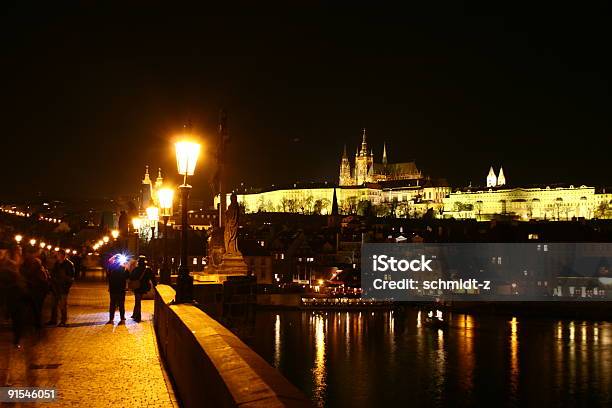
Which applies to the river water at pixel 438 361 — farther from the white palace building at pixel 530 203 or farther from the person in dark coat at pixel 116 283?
the white palace building at pixel 530 203

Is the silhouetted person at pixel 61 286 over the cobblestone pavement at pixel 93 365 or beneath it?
over

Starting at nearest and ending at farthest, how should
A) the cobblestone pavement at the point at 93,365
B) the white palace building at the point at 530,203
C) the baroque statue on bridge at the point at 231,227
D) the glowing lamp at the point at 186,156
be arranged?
the cobblestone pavement at the point at 93,365 < the glowing lamp at the point at 186,156 < the baroque statue on bridge at the point at 231,227 < the white palace building at the point at 530,203

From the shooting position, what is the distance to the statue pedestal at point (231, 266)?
17905 mm

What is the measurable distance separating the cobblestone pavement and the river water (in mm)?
20084

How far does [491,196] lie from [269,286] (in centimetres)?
12972

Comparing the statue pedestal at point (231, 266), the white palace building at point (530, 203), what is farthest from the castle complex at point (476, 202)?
the statue pedestal at point (231, 266)

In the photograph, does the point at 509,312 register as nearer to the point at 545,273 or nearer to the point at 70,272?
the point at 545,273

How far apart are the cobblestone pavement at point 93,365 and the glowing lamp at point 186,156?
103 inches

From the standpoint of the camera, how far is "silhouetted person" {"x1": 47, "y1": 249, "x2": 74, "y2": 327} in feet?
42.0

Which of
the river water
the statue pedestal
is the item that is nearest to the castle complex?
the river water

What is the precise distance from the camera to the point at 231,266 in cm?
1805

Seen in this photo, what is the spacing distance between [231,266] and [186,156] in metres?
7.01

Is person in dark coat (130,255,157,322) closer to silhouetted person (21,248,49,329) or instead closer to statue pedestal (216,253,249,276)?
silhouetted person (21,248,49,329)

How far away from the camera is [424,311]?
71625mm
